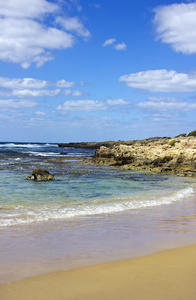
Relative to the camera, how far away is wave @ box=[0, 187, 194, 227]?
777cm

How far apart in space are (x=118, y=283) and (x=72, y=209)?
5464mm

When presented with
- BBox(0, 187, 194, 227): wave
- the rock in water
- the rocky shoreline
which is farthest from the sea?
the rocky shoreline

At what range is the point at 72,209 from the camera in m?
9.14

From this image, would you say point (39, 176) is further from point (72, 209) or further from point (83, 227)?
point (83, 227)

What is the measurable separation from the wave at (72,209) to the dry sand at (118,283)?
356cm

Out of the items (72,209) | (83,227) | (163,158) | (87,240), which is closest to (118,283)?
(87,240)

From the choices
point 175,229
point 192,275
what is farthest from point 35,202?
point 192,275

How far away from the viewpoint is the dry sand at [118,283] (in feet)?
11.3

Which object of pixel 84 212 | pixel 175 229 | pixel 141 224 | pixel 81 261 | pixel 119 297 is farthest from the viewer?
pixel 84 212

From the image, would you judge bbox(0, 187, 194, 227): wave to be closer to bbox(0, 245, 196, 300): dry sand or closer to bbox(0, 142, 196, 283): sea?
bbox(0, 142, 196, 283): sea

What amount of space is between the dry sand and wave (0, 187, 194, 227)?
3.56m

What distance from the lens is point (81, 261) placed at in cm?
468

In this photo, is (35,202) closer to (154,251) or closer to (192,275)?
(154,251)

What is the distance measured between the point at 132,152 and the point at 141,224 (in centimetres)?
2295
